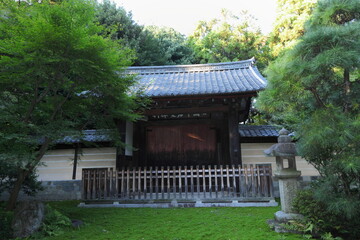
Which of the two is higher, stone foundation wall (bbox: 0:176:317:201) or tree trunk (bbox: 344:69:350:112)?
tree trunk (bbox: 344:69:350:112)

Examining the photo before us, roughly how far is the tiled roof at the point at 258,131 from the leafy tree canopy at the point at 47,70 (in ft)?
18.4

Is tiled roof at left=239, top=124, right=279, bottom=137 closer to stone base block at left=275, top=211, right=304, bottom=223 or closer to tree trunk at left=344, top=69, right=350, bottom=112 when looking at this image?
stone base block at left=275, top=211, right=304, bottom=223

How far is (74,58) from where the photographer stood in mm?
5035

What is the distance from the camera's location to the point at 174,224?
548 centimetres

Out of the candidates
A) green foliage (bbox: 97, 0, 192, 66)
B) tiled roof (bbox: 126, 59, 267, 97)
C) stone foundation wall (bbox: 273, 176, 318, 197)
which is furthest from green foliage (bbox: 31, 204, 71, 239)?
green foliage (bbox: 97, 0, 192, 66)

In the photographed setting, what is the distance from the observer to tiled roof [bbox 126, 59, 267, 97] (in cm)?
845

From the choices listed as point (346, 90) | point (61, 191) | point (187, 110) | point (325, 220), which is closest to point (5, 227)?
point (61, 191)

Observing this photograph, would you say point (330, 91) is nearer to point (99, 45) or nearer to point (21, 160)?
point (99, 45)

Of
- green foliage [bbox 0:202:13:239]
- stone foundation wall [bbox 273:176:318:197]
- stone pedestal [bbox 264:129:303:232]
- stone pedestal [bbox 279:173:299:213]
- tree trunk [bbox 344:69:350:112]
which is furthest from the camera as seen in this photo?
stone foundation wall [bbox 273:176:318:197]

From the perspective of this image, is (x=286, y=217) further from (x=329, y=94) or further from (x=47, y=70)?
(x=47, y=70)

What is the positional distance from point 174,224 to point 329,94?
4.19 metres

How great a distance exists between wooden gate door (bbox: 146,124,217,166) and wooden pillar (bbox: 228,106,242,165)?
4.66ft

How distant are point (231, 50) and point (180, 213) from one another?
17233 mm

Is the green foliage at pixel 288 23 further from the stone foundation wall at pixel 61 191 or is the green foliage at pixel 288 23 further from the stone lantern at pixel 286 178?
the stone lantern at pixel 286 178
